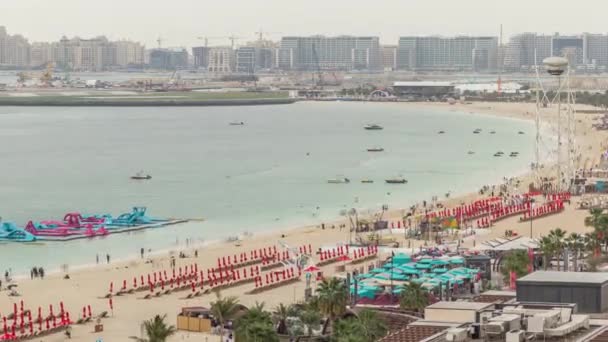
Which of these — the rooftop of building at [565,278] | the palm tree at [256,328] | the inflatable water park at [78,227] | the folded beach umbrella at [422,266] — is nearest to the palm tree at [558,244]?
the folded beach umbrella at [422,266]

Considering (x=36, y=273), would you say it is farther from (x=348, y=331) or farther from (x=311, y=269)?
(x=348, y=331)

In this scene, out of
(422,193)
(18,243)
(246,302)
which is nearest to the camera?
(246,302)

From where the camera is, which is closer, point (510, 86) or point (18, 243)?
point (18, 243)

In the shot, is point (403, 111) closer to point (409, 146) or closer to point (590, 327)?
point (409, 146)

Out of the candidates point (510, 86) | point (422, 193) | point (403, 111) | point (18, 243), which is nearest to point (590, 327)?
point (18, 243)

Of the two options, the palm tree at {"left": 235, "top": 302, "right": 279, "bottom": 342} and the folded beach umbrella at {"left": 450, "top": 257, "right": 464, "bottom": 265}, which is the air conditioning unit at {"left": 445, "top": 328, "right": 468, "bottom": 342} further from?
the folded beach umbrella at {"left": 450, "top": 257, "right": 464, "bottom": 265}

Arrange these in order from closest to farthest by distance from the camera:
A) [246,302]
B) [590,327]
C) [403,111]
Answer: [590,327] < [246,302] < [403,111]
